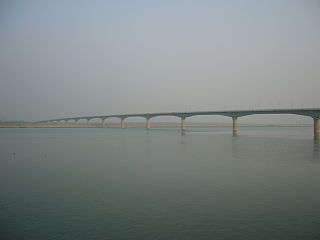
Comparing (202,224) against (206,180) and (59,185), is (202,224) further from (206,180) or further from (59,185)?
(59,185)

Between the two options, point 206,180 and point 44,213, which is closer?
point 44,213

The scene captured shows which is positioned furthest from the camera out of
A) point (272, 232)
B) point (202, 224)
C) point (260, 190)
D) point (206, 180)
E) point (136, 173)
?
point (136, 173)

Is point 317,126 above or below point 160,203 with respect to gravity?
above

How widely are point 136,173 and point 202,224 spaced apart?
12263 mm

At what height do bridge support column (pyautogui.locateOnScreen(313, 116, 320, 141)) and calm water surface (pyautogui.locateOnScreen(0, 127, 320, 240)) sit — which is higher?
bridge support column (pyautogui.locateOnScreen(313, 116, 320, 141))

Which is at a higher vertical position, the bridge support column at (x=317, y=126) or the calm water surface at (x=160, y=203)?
the bridge support column at (x=317, y=126)

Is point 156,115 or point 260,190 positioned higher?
point 156,115

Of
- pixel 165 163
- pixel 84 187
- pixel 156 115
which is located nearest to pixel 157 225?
pixel 84 187

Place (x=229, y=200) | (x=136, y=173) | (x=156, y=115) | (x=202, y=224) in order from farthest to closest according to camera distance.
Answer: (x=156, y=115), (x=136, y=173), (x=229, y=200), (x=202, y=224)

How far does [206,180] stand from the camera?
2105cm

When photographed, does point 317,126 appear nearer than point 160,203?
No

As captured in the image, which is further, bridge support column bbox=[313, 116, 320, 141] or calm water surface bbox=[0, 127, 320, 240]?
bridge support column bbox=[313, 116, 320, 141]

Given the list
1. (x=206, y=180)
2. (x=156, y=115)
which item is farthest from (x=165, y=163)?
(x=156, y=115)

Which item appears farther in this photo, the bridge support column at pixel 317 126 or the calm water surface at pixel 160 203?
the bridge support column at pixel 317 126
